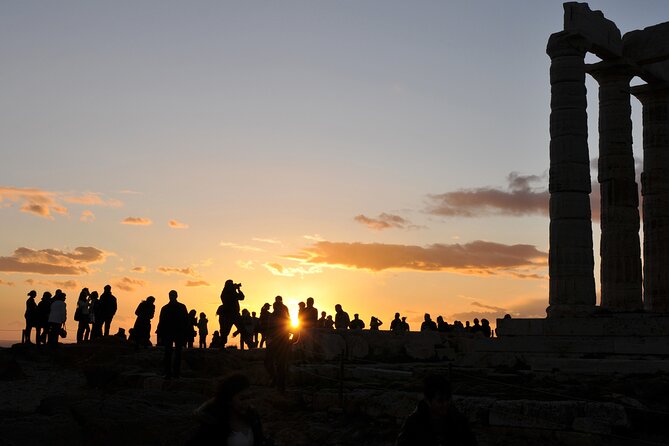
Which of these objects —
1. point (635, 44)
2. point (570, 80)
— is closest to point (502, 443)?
point (570, 80)

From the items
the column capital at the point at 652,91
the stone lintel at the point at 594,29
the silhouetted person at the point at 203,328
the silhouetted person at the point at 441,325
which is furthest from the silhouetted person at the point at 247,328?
the column capital at the point at 652,91

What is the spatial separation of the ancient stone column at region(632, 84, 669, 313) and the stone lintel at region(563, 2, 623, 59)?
300cm

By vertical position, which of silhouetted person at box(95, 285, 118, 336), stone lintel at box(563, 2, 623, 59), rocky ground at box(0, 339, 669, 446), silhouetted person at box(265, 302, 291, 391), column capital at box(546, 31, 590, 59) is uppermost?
stone lintel at box(563, 2, 623, 59)

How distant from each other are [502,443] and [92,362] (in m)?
12.8

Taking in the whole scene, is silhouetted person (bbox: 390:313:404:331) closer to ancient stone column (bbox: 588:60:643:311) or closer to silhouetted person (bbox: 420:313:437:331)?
silhouetted person (bbox: 420:313:437:331)

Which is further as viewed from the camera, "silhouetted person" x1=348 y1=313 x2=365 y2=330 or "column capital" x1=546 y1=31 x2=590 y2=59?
"silhouetted person" x1=348 y1=313 x2=365 y2=330

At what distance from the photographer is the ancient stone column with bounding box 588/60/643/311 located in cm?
2633

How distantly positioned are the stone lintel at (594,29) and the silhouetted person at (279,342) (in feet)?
41.6

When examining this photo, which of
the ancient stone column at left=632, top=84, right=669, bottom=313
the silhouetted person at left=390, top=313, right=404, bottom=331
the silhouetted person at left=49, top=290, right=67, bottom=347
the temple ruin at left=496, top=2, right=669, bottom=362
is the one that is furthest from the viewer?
the silhouetted person at left=390, top=313, right=404, bottom=331

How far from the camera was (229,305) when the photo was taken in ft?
74.6

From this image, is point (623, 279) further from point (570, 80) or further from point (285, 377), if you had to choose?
point (285, 377)

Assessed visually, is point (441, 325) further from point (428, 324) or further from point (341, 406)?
point (341, 406)

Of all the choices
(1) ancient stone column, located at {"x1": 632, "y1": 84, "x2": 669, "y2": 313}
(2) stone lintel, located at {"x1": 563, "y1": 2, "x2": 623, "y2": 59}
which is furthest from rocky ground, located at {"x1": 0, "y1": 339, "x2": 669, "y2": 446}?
(2) stone lintel, located at {"x1": 563, "y1": 2, "x2": 623, "y2": 59}

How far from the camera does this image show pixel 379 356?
78.8ft
